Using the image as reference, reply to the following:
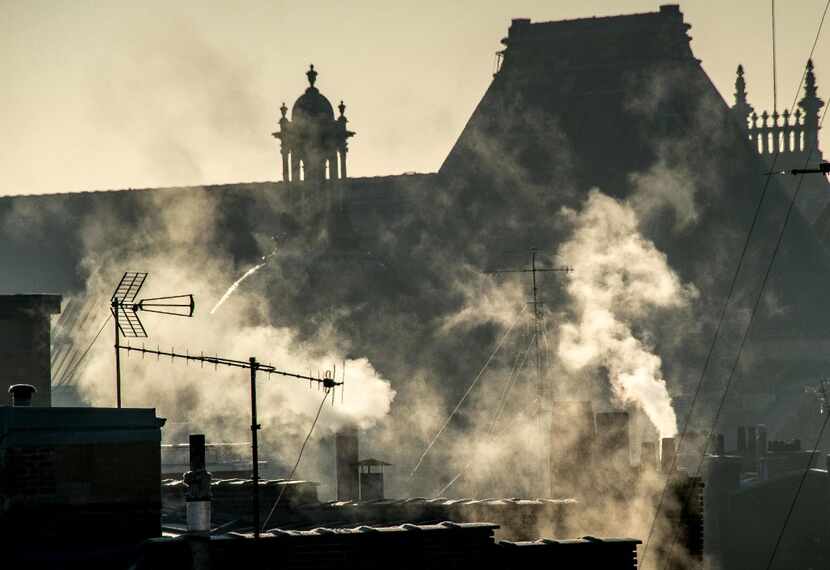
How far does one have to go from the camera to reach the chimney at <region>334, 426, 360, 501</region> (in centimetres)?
4238

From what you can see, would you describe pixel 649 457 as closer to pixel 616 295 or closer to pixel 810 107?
pixel 616 295

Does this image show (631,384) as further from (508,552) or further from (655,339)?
(508,552)

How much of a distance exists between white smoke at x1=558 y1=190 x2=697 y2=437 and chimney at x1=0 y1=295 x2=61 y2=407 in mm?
44676

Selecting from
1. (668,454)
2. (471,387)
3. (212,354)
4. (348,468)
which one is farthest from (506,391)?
(348,468)

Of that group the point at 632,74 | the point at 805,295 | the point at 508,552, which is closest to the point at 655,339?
the point at 805,295

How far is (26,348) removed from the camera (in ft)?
124

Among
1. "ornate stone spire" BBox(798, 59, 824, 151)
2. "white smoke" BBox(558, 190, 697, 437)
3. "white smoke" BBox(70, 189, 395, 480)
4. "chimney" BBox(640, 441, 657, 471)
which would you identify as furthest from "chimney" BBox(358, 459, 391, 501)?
"ornate stone spire" BBox(798, 59, 824, 151)

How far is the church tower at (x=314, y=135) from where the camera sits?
107 meters

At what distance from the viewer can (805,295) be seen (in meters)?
117

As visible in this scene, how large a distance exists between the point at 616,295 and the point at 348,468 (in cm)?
6347

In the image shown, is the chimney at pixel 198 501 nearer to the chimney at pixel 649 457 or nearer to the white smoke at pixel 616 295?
the chimney at pixel 649 457

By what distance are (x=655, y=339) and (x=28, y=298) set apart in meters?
69.2

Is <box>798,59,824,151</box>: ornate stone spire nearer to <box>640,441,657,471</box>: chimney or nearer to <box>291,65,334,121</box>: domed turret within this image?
<box>291,65,334,121</box>: domed turret

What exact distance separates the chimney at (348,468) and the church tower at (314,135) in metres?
→ 63.8
